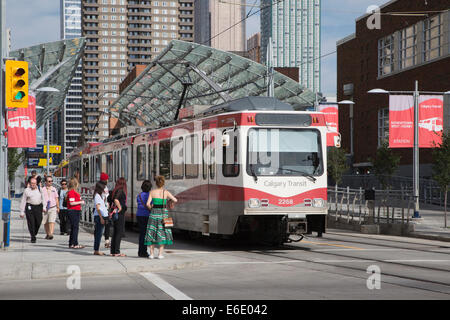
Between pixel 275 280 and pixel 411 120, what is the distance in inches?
825

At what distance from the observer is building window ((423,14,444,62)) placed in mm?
49250

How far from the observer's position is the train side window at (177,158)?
18.9 m

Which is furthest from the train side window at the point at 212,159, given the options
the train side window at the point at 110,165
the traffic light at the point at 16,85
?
the train side window at the point at 110,165

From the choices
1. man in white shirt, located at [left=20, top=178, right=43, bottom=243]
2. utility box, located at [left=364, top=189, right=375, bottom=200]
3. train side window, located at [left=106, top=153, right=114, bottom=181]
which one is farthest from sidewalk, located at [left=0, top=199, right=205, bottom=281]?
utility box, located at [left=364, top=189, right=375, bottom=200]

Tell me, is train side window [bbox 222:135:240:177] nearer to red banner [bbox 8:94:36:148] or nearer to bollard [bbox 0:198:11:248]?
bollard [bbox 0:198:11:248]

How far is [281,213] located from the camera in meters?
16.2

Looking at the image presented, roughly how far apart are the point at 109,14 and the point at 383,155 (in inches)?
5777

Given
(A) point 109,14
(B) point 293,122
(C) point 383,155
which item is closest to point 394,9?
(C) point 383,155

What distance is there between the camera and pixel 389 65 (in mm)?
59438

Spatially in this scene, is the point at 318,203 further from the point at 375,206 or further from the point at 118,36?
the point at 118,36

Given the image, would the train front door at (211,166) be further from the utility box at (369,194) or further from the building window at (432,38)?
the building window at (432,38)

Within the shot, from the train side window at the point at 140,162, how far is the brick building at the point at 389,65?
31.6m

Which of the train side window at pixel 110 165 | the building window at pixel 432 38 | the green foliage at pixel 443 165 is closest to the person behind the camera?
the train side window at pixel 110 165
